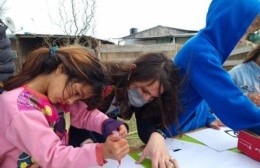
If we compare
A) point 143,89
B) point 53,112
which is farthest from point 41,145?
point 143,89

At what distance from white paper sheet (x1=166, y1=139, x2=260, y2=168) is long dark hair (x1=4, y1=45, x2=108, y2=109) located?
367mm

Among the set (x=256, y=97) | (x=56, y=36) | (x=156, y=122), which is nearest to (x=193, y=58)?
(x=156, y=122)

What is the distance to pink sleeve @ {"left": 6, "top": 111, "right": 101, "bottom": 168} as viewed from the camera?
723mm

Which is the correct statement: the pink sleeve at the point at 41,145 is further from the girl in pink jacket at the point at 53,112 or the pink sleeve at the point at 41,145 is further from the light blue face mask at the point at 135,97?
the light blue face mask at the point at 135,97

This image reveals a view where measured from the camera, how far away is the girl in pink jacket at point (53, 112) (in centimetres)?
73

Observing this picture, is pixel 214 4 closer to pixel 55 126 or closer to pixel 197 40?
pixel 197 40

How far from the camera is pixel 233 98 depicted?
3.45 ft

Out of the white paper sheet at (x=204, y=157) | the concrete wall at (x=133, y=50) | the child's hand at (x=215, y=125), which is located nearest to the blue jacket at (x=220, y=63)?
the white paper sheet at (x=204, y=157)

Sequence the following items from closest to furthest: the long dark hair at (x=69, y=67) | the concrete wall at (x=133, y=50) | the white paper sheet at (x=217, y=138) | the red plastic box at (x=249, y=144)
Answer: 1. the long dark hair at (x=69, y=67)
2. the red plastic box at (x=249, y=144)
3. the white paper sheet at (x=217, y=138)
4. the concrete wall at (x=133, y=50)

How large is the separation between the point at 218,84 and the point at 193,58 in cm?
Result: 14

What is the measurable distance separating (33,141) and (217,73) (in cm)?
70

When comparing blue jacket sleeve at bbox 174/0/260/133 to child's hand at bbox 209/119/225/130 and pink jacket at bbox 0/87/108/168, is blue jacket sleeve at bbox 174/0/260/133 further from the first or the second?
pink jacket at bbox 0/87/108/168

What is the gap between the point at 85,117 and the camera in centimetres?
111

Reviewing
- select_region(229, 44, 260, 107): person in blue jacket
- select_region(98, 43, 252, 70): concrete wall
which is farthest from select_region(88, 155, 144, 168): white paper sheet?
select_region(98, 43, 252, 70): concrete wall
